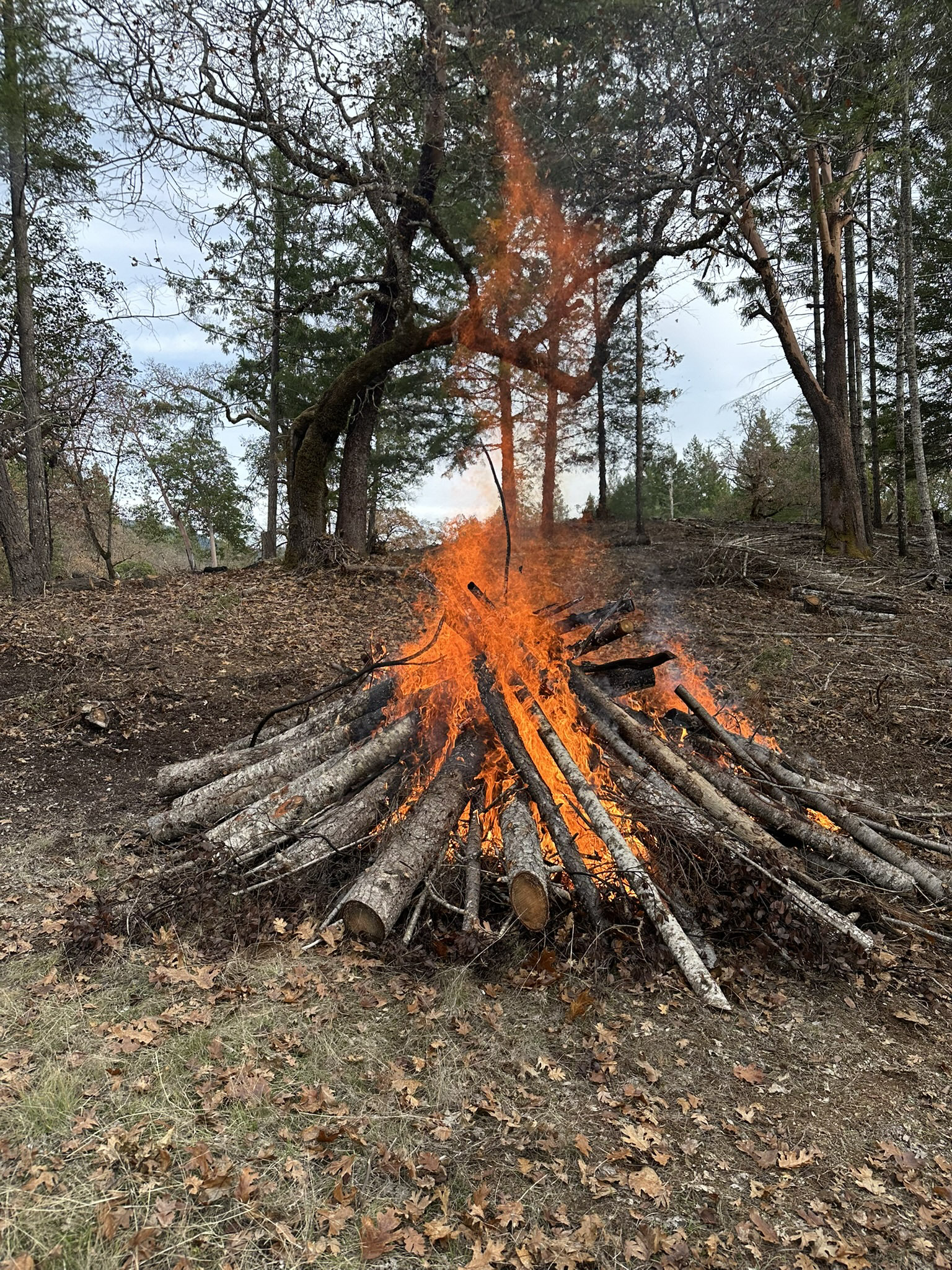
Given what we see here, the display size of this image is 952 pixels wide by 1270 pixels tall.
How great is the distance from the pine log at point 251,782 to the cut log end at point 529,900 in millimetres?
2007

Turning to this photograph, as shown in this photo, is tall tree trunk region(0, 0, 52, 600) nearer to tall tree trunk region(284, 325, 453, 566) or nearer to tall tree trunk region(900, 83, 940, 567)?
tall tree trunk region(284, 325, 453, 566)

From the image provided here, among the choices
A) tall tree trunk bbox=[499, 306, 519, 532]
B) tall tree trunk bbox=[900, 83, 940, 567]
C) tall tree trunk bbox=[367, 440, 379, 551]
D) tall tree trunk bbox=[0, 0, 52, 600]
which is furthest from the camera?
tall tree trunk bbox=[367, 440, 379, 551]

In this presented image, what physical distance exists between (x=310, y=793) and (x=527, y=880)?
1.91 metres

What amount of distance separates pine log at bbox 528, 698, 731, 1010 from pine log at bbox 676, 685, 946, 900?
160 centimetres

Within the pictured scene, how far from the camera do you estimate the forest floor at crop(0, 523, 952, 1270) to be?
254 cm

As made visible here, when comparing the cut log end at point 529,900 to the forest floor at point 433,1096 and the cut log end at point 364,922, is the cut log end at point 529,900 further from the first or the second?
the cut log end at point 364,922

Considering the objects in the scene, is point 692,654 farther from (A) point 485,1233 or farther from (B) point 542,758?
(A) point 485,1233

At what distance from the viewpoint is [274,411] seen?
70.3 feet

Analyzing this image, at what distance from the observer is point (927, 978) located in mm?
4117

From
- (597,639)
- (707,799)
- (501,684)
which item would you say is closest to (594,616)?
(597,639)

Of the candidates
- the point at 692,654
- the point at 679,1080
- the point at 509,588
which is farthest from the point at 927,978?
the point at 692,654

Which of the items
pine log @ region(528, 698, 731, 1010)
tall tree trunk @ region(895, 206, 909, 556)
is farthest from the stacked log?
tall tree trunk @ region(895, 206, 909, 556)

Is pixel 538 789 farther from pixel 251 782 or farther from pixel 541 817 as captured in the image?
pixel 251 782

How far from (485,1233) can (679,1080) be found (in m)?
1.27
